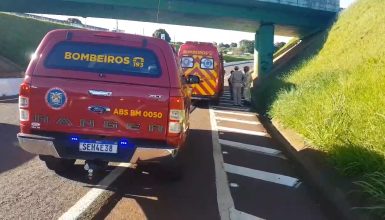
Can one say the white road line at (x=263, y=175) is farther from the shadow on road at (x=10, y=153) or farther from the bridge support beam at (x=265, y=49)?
the bridge support beam at (x=265, y=49)

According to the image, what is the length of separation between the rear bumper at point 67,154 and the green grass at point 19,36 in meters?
37.5

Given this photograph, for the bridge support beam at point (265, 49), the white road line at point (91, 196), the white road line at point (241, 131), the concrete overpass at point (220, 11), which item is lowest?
the white road line at point (91, 196)

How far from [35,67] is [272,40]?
27.4 meters

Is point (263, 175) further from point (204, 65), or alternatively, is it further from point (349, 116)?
point (204, 65)

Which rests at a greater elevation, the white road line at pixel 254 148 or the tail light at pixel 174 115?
the tail light at pixel 174 115

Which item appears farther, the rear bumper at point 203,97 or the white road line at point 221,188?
the rear bumper at point 203,97

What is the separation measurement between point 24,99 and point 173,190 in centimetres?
223

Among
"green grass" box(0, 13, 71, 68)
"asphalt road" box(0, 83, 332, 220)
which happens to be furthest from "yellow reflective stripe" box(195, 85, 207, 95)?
"green grass" box(0, 13, 71, 68)

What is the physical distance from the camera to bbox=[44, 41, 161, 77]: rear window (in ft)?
18.7

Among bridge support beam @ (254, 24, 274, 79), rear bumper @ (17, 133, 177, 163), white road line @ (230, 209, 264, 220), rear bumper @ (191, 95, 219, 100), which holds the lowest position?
white road line @ (230, 209, 264, 220)

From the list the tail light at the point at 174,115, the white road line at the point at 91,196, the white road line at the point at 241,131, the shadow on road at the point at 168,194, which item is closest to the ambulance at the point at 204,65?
the white road line at the point at 241,131

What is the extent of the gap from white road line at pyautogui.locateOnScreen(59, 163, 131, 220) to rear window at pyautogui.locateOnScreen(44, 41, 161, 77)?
1499 mm

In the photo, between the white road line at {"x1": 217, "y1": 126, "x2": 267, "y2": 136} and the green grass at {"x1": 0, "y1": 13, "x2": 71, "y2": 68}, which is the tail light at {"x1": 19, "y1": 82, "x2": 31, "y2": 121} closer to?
the white road line at {"x1": 217, "y1": 126, "x2": 267, "y2": 136}

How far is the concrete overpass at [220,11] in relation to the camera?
28.1 metres
